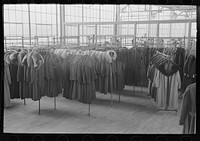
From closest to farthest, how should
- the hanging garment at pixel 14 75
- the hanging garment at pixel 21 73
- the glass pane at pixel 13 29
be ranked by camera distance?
the hanging garment at pixel 21 73, the hanging garment at pixel 14 75, the glass pane at pixel 13 29

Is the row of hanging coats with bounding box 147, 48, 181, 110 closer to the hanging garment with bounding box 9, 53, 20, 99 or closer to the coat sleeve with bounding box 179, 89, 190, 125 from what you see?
the coat sleeve with bounding box 179, 89, 190, 125

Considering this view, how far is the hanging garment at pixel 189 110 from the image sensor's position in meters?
2.41

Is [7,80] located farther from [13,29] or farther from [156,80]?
[13,29]

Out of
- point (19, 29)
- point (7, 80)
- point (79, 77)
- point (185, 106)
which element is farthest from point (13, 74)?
point (19, 29)

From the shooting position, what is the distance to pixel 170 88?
4.66m

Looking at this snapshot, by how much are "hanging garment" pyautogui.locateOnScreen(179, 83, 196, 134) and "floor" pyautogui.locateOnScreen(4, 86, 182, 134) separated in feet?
3.62

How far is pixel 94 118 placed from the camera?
4.54 meters

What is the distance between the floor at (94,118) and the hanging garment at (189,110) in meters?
1.10

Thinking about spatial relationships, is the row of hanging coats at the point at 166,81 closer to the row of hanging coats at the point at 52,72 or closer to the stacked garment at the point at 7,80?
the row of hanging coats at the point at 52,72

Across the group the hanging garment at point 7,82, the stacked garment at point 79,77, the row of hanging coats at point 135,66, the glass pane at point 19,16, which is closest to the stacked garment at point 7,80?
the hanging garment at point 7,82

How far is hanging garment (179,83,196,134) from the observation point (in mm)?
2406

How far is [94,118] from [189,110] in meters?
2.28
